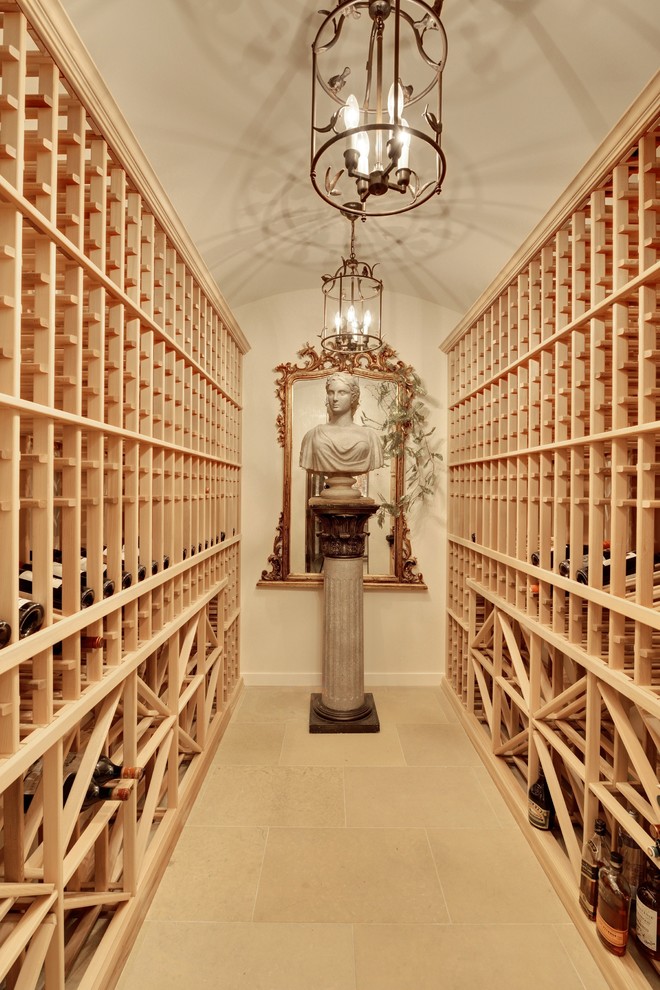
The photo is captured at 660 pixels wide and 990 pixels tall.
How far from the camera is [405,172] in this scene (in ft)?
5.01

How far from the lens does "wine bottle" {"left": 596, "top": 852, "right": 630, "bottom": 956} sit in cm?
177

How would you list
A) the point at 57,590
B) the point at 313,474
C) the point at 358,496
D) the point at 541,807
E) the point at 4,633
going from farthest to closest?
1. the point at 313,474
2. the point at 358,496
3. the point at 541,807
4. the point at 57,590
5. the point at 4,633

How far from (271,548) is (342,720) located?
1.48 meters

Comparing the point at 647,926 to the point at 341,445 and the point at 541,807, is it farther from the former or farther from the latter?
the point at 341,445

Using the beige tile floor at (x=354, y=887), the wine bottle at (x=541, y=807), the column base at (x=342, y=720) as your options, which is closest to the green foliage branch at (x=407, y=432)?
the column base at (x=342, y=720)

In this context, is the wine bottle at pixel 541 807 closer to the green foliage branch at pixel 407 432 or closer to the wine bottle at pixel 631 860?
the wine bottle at pixel 631 860

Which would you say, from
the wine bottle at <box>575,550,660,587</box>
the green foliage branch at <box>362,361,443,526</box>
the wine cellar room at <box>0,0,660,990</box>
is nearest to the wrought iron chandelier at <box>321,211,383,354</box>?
the wine cellar room at <box>0,0,660,990</box>

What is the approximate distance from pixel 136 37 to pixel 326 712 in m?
3.55

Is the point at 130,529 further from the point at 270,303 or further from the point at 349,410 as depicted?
the point at 270,303

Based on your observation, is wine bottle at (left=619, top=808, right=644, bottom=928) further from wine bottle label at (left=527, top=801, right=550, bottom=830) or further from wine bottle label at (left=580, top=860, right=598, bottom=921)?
wine bottle label at (left=527, top=801, right=550, bottom=830)

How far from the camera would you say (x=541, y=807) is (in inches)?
95.8

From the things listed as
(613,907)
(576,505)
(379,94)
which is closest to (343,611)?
Result: (576,505)

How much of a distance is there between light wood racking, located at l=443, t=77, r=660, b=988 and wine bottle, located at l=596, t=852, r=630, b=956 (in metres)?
0.05

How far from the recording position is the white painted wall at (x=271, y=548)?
14.6 ft
